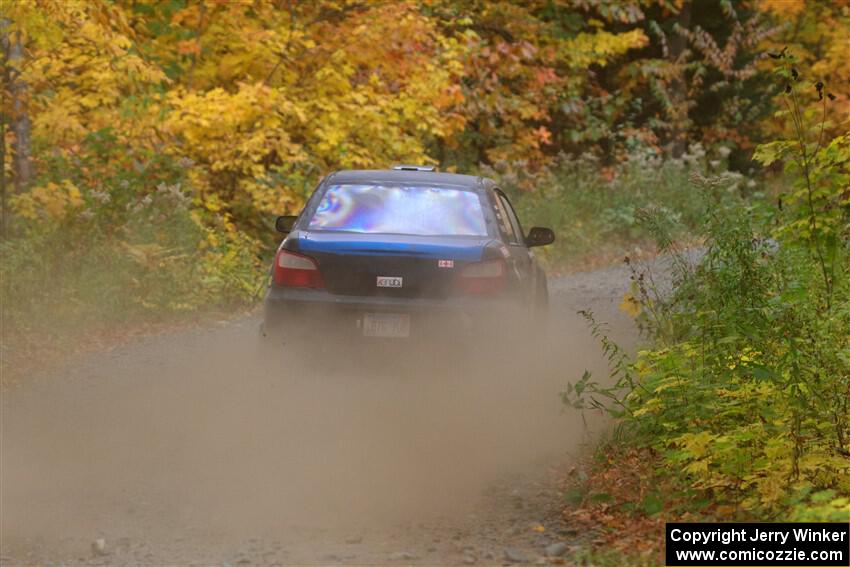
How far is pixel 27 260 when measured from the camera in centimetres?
1488

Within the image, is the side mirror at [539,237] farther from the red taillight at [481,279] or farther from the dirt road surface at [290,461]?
the red taillight at [481,279]

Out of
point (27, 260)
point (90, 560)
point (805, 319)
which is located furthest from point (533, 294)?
point (27, 260)

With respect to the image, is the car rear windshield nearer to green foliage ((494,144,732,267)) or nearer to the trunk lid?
the trunk lid

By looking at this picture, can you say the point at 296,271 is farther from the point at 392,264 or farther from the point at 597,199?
the point at 597,199

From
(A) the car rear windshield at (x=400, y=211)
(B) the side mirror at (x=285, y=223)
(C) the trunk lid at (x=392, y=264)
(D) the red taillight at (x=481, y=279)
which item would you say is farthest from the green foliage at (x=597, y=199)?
(C) the trunk lid at (x=392, y=264)

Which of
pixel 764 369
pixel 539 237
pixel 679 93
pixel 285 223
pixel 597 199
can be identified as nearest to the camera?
pixel 764 369

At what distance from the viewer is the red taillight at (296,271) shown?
9648mm

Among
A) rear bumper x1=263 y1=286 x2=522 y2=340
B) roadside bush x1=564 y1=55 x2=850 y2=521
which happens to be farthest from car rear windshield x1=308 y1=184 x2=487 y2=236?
roadside bush x1=564 y1=55 x2=850 y2=521

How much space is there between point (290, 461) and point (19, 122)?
10479 mm

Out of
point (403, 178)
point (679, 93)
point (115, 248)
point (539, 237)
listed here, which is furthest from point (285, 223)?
point (679, 93)

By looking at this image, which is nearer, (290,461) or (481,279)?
(290,461)

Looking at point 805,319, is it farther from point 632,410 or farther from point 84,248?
point 84,248

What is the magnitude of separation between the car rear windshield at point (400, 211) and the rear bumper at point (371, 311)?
0.70m

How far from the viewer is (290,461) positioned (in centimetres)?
819
